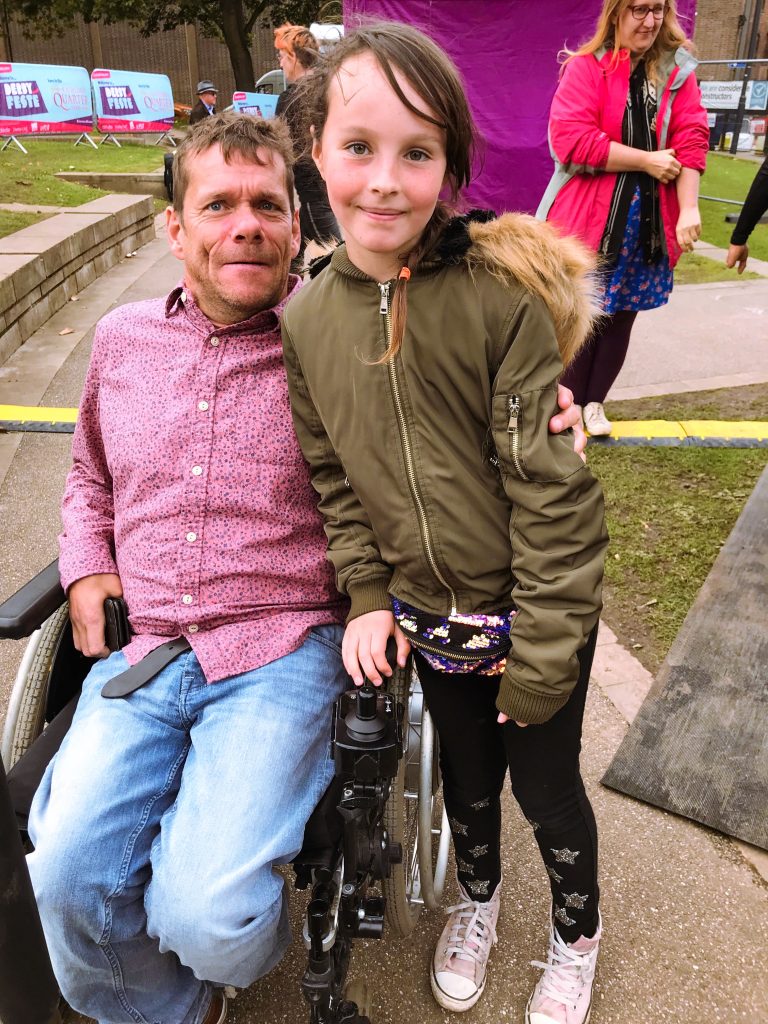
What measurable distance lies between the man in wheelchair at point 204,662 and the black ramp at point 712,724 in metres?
1.07

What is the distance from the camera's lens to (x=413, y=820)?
1999mm

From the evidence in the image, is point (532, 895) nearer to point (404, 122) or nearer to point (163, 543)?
point (163, 543)

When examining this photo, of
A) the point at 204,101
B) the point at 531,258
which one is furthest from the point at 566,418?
the point at 204,101

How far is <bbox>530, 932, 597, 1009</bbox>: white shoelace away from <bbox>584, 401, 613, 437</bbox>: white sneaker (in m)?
2.86

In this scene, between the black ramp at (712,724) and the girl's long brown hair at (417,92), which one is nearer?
the girl's long brown hair at (417,92)

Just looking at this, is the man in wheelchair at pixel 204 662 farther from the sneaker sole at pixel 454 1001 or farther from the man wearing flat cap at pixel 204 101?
A: the man wearing flat cap at pixel 204 101

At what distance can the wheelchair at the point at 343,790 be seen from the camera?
4.51ft

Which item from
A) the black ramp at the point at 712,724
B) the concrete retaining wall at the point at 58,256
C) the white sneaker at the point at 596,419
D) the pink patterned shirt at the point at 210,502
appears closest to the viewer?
the pink patterned shirt at the point at 210,502

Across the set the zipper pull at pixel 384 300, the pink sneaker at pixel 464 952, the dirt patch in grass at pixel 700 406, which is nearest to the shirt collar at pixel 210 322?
the zipper pull at pixel 384 300

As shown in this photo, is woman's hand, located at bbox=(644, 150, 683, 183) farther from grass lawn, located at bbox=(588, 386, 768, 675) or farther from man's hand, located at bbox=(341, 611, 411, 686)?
man's hand, located at bbox=(341, 611, 411, 686)

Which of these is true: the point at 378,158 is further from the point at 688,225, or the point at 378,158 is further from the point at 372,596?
the point at 688,225

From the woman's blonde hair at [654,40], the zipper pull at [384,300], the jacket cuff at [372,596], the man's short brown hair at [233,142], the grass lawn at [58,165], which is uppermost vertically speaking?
the woman's blonde hair at [654,40]

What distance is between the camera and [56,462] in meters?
4.13

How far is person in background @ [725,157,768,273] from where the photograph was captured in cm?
327
